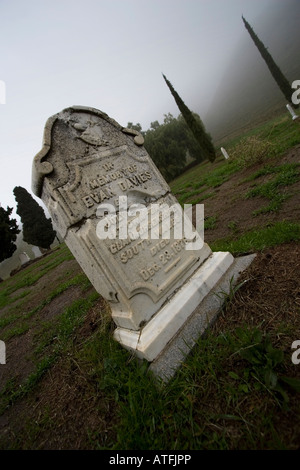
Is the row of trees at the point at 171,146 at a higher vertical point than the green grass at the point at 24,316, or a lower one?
higher

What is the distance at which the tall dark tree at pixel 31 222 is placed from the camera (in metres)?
19.7

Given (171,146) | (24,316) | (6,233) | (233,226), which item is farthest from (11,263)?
(233,226)

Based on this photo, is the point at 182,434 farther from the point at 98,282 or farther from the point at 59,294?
the point at 59,294

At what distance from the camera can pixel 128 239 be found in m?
2.14

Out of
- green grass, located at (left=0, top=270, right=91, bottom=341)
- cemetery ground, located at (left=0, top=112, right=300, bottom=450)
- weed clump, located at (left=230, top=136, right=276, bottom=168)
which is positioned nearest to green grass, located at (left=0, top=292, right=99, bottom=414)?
cemetery ground, located at (left=0, top=112, right=300, bottom=450)

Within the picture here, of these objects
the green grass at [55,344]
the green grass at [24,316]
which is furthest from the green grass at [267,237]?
the green grass at [24,316]

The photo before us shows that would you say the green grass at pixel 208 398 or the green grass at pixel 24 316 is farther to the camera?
the green grass at pixel 24 316

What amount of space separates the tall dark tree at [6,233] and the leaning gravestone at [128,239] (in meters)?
18.2

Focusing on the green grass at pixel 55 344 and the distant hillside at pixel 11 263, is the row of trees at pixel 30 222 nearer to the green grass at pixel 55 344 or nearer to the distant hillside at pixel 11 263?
the distant hillside at pixel 11 263

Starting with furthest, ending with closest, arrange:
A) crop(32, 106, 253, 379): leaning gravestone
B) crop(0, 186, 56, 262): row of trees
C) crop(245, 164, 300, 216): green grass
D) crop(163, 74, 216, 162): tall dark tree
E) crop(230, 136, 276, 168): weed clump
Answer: crop(0, 186, 56, 262): row of trees, crop(163, 74, 216, 162): tall dark tree, crop(230, 136, 276, 168): weed clump, crop(245, 164, 300, 216): green grass, crop(32, 106, 253, 379): leaning gravestone

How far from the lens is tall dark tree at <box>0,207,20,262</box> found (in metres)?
17.4

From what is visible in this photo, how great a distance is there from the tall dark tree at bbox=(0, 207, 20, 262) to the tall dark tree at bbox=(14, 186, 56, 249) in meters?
1.03

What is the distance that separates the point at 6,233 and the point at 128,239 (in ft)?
62.0

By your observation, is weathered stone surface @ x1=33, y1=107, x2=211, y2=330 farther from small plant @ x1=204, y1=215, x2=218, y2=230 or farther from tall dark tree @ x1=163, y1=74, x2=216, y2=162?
tall dark tree @ x1=163, y1=74, x2=216, y2=162
